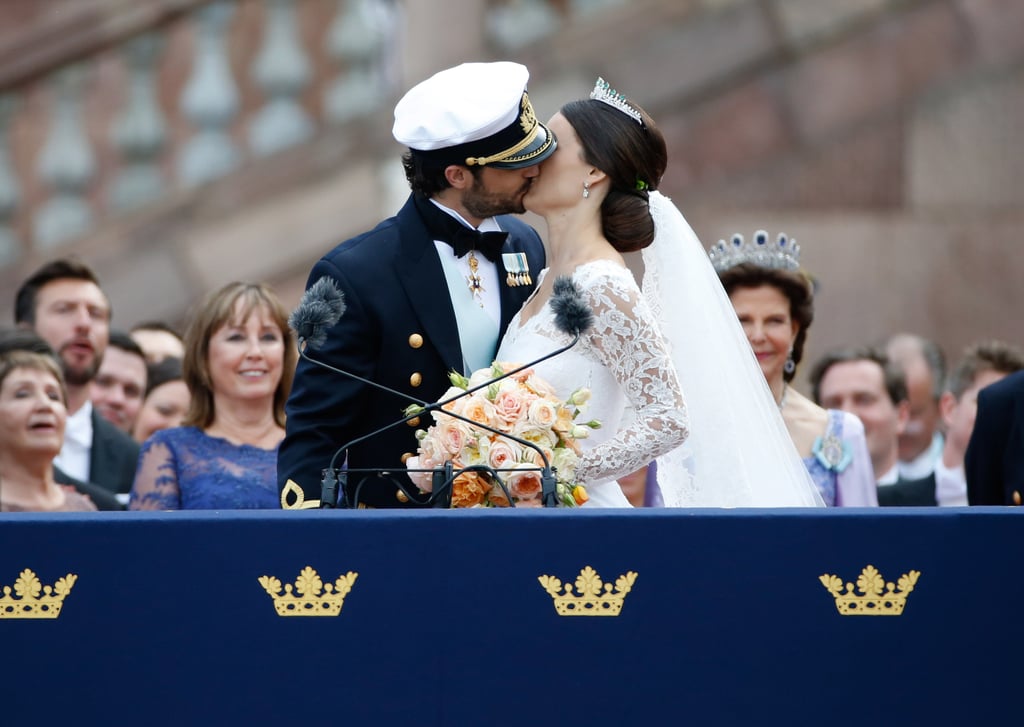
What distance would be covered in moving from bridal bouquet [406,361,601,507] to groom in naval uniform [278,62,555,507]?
0.39 m

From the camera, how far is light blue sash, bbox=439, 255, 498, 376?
4570mm

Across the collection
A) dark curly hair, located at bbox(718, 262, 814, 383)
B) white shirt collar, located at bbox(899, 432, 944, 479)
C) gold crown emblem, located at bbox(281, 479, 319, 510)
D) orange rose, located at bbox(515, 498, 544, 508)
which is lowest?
orange rose, located at bbox(515, 498, 544, 508)

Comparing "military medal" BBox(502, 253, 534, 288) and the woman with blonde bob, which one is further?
the woman with blonde bob

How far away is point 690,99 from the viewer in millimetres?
8078

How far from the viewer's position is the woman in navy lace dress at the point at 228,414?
19.4 ft

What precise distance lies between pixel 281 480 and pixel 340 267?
569 mm

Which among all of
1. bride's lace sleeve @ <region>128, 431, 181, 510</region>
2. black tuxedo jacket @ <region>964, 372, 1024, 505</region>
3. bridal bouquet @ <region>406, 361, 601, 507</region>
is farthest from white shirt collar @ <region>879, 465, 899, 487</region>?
bridal bouquet @ <region>406, 361, 601, 507</region>

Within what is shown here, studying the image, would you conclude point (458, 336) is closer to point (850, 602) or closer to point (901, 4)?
point (850, 602)

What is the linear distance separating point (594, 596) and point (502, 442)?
0.58 metres

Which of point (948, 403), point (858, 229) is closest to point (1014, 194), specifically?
point (858, 229)

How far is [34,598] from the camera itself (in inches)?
135

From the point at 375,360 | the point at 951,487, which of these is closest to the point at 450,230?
the point at 375,360

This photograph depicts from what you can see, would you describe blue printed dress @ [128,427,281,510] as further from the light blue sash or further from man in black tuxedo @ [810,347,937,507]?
man in black tuxedo @ [810,347,937,507]

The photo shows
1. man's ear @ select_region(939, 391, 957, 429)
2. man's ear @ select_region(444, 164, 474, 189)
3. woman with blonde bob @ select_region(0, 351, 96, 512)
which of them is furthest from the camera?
man's ear @ select_region(939, 391, 957, 429)
